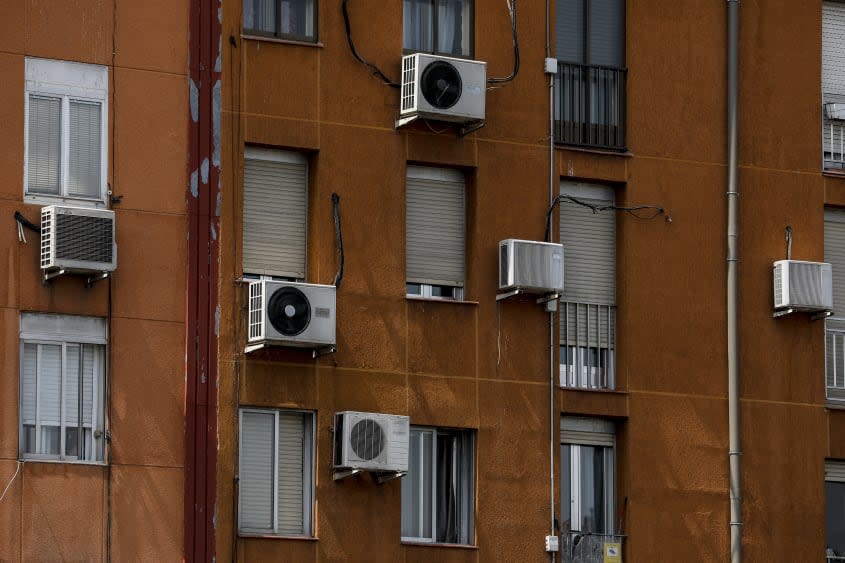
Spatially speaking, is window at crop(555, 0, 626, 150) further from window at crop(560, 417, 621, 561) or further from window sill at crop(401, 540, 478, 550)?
window sill at crop(401, 540, 478, 550)

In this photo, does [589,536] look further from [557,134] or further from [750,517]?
[557,134]

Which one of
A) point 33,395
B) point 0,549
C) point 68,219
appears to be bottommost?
point 0,549

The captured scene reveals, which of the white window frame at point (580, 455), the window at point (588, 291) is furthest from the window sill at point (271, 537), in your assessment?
the window at point (588, 291)

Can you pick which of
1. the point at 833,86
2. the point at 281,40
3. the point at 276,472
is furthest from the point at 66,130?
the point at 833,86

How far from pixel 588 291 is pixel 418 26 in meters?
4.10

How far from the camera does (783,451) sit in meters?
32.0

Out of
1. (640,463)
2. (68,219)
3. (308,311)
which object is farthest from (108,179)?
(640,463)

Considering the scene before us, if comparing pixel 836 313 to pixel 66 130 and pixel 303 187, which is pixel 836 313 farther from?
pixel 66 130

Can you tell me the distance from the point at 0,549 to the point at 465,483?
6109 mm

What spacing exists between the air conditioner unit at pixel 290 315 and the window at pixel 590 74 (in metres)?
4.45

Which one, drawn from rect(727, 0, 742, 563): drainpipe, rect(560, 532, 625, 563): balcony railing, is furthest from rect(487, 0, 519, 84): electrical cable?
rect(560, 532, 625, 563): balcony railing

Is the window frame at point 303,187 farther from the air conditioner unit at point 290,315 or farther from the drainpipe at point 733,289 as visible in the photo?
the drainpipe at point 733,289

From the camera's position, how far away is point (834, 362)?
108 feet

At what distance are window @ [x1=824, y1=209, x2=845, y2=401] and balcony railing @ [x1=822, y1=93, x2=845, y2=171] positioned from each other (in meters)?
0.70
